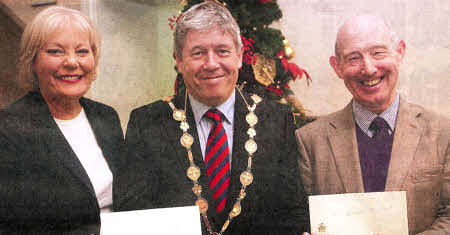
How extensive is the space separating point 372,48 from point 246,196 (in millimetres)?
973

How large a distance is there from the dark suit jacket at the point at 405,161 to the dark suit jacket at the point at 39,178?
3.65ft

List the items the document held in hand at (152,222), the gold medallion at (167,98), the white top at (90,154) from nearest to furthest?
the document held in hand at (152,222), the white top at (90,154), the gold medallion at (167,98)

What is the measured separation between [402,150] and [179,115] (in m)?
1.15

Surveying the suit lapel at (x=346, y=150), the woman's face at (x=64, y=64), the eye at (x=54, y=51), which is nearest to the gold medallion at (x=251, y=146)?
the suit lapel at (x=346, y=150)

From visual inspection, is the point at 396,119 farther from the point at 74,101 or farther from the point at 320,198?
the point at 74,101

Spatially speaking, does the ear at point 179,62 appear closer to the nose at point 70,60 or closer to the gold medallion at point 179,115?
the gold medallion at point 179,115

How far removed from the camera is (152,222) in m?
1.82

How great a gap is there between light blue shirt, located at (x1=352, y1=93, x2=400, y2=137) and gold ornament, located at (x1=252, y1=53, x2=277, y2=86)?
18.8 inches

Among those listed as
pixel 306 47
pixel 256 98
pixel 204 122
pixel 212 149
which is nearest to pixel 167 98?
pixel 204 122

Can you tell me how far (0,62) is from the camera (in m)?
1.94

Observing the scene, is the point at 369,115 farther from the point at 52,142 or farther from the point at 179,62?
the point at 52,142

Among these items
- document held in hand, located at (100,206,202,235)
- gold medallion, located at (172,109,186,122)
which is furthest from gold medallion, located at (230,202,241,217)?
gold medallion, located at (172,109,186,122)

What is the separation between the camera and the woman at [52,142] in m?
1.84

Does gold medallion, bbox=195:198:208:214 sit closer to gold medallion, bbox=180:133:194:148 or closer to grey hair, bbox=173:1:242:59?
gold medallion, bbox=180:133:194:148
